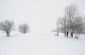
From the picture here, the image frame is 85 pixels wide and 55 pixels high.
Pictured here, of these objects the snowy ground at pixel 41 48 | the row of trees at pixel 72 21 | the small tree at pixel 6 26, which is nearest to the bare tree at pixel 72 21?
the row of trees at pixel 72 21

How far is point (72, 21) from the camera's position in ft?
68.6

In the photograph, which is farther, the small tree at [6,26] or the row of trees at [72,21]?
the small tree at [6,26]

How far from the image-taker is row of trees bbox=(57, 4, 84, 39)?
66.2ft

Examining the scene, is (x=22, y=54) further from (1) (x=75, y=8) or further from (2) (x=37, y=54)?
(1) (x=75, y=8)

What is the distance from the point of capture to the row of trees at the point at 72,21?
2017 cm

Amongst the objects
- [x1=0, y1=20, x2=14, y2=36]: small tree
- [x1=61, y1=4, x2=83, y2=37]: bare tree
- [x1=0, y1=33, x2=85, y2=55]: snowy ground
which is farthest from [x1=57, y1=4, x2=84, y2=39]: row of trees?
[x1=0, y1=20, x2=14, y2=36]: small tree

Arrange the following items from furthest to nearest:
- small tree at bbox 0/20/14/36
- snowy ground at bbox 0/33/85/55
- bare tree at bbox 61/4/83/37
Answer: small tree at bbox 0/20/14/36, bare tree at bbox 61/4/83/37, snowy ground at bbox 0/33/85/55

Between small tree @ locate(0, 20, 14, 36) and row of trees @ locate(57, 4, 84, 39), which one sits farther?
small tree @ locate(0, 20, 14, 36)

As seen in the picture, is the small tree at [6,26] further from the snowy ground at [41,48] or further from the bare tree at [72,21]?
the bare tree at [72,21]

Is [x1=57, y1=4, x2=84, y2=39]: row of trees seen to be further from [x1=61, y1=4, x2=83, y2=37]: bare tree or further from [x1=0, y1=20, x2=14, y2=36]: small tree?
[x1=0, y1=20, x2=14, y2=36]: small tree

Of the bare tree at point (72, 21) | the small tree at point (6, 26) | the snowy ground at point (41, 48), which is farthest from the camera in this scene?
the small tree at point (6, 26)

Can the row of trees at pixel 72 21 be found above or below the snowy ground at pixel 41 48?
above

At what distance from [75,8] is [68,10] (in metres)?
2.12

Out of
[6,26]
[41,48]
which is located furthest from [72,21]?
[6,26]
